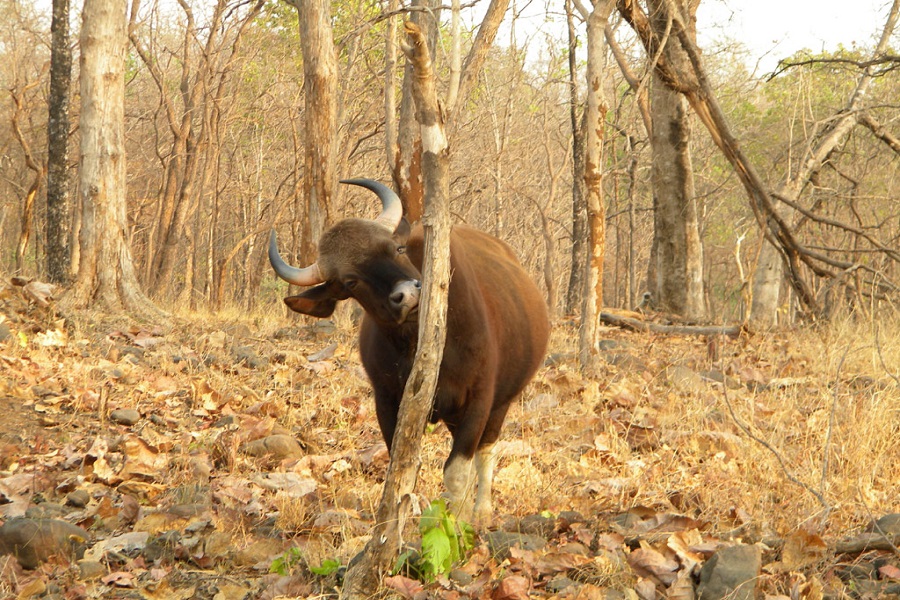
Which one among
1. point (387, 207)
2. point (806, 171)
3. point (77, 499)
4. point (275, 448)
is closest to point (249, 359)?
point (275, 448)

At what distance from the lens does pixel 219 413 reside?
7.04 m

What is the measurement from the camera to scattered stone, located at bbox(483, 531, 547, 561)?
4.05 m

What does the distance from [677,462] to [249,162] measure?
852 inches

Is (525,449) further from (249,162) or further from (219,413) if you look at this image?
(249,162)

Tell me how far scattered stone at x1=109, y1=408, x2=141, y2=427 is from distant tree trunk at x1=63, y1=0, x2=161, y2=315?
12.2ft

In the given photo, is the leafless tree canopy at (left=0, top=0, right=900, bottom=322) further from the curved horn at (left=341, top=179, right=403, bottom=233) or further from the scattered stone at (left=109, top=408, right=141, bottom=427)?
the scattered stone at (left=109, top=408, right=141, bottom=427)

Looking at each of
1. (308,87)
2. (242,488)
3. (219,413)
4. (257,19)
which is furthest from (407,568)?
(257,19)

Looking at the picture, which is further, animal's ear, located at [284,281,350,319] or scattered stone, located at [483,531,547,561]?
animal's ear, located at [284,281,350,319]

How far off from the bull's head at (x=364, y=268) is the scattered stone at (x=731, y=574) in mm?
1725

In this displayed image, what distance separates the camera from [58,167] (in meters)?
13.0

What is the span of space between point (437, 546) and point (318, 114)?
730 cm

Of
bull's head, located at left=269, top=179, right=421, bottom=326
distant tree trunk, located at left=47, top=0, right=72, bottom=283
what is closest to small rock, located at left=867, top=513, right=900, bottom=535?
bull's head, located at left=269, top=179, right=421, bottom=326

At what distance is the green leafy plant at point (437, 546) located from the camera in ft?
12.3

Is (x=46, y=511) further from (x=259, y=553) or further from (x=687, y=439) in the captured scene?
(x=687, y=439)
